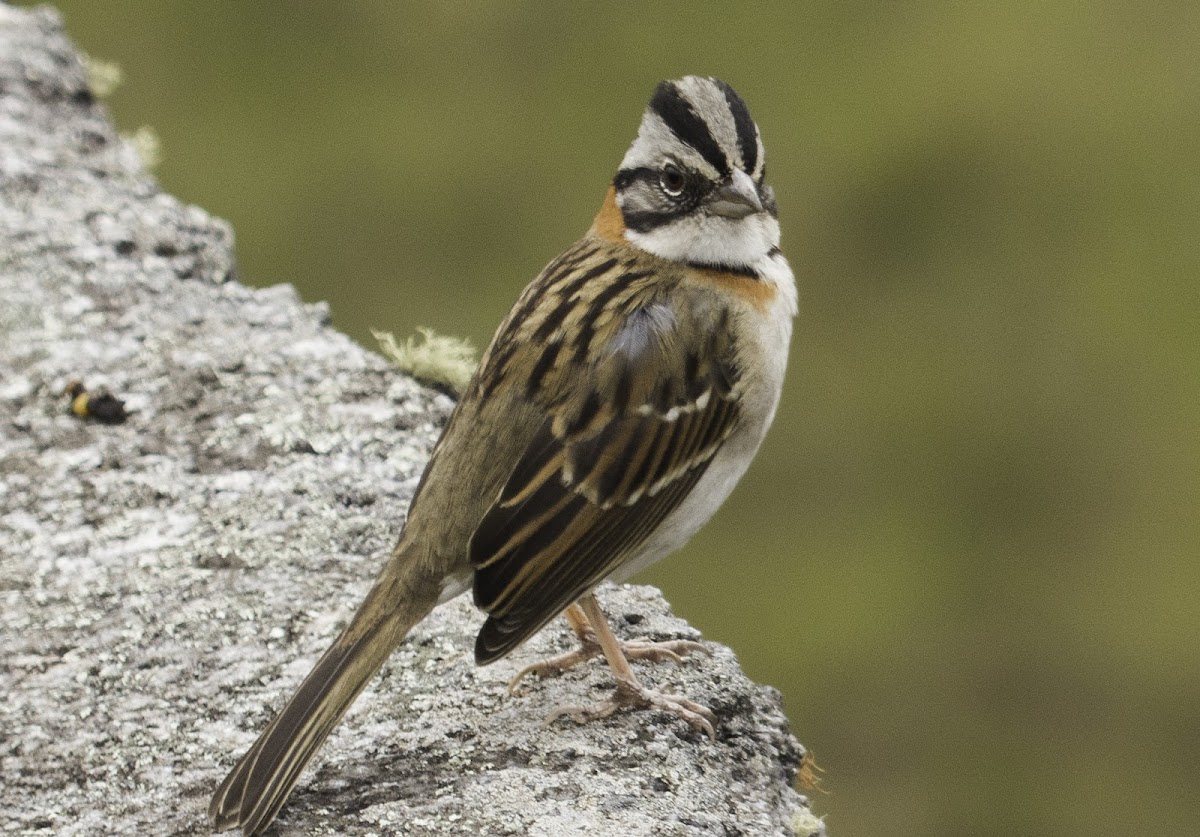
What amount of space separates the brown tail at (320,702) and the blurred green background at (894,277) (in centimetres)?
440

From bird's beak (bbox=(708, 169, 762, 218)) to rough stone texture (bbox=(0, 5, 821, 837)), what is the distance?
1.20 metres

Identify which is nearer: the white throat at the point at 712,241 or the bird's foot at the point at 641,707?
the bird's foot at the point at 641,707

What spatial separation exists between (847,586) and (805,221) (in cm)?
222

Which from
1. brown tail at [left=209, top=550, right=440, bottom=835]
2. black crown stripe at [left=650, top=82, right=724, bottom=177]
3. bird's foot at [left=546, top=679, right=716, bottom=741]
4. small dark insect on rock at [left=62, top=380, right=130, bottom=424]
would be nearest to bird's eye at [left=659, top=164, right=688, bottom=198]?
black crown stripe at [left=650, top=82, right=724, bottom=177]

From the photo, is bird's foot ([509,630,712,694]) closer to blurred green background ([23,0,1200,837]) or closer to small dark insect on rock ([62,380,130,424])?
small dark insect on rock ([62,380,130,424])

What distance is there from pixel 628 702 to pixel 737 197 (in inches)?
59.5

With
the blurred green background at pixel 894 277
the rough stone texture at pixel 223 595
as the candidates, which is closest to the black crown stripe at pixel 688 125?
the rough stone texture at pixel 223 595

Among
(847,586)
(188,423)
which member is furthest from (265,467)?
(847,586)

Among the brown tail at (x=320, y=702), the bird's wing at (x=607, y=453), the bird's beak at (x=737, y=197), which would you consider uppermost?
the bird's beak at (x=737, y=197)

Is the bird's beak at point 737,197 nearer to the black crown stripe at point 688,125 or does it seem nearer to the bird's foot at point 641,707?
the black crown stripe at point 688,125

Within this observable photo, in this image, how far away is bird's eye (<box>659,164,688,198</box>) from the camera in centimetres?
522

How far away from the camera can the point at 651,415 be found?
491 centimetres

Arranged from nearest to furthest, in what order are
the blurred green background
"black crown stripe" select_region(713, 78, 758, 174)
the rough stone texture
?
the rough stone texture
"black crown stripe" select_region(713, 78, 758, 174)
the blurred green background

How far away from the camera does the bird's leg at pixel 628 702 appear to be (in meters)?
4.50
